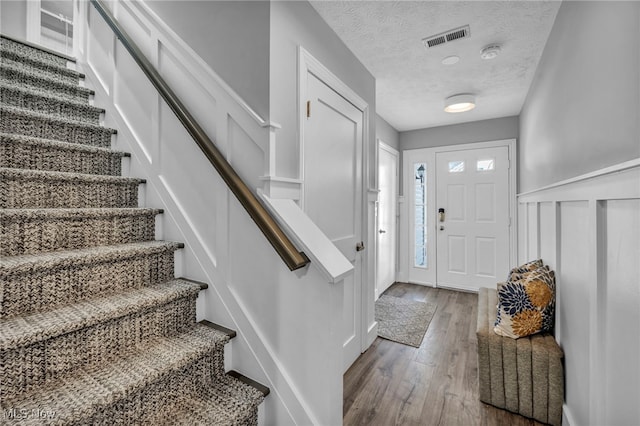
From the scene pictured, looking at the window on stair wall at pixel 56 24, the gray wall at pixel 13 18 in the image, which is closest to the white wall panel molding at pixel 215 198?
the gray wall at pixel 13 18

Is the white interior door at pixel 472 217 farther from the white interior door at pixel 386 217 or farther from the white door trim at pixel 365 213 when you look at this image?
the white door trim at pixel 365 213

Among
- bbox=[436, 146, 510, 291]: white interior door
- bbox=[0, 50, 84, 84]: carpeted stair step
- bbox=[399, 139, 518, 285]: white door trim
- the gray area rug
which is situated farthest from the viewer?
bbox=[436, 146, 510, 291]: white interior door

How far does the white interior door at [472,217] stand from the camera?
12.9 feet

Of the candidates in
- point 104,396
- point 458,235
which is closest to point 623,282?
point 104,396

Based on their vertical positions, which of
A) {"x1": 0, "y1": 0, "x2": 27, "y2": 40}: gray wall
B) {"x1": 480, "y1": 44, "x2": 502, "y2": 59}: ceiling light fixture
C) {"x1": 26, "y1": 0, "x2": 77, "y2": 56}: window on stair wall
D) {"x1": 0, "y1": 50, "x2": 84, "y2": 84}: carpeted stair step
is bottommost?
{"x1": 0, "y1": 50, "x2": 84, "y2": 84}: carpeted stair step

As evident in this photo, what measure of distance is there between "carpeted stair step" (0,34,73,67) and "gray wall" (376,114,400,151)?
3.11 meters

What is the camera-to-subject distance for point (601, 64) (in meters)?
1.14

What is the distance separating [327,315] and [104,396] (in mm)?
723

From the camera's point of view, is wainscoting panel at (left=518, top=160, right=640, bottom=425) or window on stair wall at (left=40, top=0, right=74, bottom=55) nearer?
wainscoting panel at (left=518, top=160, right=640, bottom=425)

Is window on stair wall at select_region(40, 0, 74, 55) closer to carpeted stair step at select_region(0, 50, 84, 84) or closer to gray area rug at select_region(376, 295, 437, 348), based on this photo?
carpeted stair step at select_region(0, 50, 84, 84)

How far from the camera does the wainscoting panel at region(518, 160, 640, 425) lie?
0.90 meters

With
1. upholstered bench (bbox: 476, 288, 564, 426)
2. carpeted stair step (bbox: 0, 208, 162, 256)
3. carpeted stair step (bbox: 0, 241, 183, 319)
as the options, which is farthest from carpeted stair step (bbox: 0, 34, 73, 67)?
upholstered bench (bbox: 476, 288, 564, 426)

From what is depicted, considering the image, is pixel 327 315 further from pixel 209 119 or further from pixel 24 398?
pixel 209 119

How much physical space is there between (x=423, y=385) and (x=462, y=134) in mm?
3385
